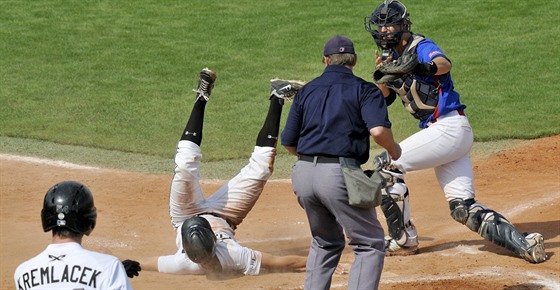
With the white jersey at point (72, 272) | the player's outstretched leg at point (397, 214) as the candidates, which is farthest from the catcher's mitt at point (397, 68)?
the white jersey at point (72, 272)

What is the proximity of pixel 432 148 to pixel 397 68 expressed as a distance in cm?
80

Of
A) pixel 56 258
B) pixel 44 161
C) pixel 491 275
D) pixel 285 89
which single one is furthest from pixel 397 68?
pixel 44 161

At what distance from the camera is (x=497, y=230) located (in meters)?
7.27

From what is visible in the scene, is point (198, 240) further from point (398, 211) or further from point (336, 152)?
point (398, 211)

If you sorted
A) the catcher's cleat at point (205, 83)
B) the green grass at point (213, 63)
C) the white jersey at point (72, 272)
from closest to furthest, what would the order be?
the white jersey at point (72, 272) < the catcher's cleat at point (205, 83) < the green grass at point (213, 63)

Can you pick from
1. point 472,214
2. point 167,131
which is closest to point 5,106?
point 167,131

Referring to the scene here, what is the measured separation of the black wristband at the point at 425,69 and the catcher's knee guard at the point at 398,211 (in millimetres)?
878

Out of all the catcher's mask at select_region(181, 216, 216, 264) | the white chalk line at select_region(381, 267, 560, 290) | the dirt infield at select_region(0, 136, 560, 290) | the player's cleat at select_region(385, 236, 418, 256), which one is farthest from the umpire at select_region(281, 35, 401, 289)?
the player's cleat at select_region(385, 236, 418, 256)

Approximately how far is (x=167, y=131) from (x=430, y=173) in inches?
127

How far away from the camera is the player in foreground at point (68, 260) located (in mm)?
3826

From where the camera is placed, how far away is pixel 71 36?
15.0m

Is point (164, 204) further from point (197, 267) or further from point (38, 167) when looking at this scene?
point (197, 267)

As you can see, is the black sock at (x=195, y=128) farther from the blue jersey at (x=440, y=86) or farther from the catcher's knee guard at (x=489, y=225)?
the catcher's knee guard at (x=489, y=225)

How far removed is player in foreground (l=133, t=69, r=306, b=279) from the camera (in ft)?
21.6
